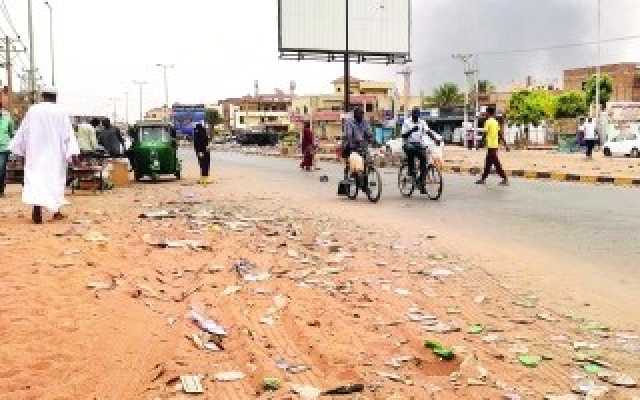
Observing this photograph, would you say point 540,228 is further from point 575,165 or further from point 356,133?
point 575,165

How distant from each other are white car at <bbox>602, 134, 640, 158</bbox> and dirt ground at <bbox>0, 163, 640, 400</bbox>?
111ft

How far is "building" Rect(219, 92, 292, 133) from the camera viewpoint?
13469 cm

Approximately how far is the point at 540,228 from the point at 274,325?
21.1 feet

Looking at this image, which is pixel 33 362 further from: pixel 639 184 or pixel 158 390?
pixel 639 184

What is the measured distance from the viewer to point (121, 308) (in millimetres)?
5312

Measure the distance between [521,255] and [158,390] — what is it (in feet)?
18.3

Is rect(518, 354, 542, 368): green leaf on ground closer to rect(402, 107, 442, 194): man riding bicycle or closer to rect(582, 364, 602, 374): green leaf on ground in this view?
rect(582, 364, 602, 374): green leaf on ground

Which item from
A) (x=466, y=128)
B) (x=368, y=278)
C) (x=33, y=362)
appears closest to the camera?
A: (x=33, y=362)

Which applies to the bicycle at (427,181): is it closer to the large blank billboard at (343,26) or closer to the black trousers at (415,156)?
the black trousers at (415,156)

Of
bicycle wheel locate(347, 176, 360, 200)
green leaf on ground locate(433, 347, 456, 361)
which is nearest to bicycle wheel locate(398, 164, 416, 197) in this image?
bicycle wheel locate(347, 176, 360, 200)

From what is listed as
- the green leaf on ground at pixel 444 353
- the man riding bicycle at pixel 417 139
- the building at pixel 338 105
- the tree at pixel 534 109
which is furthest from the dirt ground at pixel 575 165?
the tree at pixel 534 109

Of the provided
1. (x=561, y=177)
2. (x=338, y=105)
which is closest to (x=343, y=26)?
(x=561, y=177)

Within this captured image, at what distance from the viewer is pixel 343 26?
1528 inches

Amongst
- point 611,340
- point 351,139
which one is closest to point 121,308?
point 611,340
